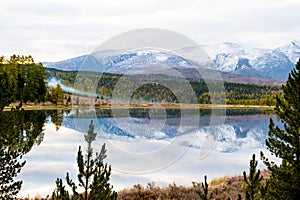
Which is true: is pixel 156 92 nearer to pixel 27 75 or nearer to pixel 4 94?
pixel 27 75

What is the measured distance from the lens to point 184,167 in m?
23.6

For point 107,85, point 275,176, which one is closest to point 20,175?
point 275,176

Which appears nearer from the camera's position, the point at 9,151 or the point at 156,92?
the point at 9,151

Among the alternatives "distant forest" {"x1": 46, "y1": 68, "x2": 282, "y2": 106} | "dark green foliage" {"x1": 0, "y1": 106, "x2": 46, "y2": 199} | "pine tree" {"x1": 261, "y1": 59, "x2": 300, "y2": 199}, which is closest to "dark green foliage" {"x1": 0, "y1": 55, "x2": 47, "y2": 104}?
"distant forest" {"x1": 46, "y1": 68, "x2": 282, "y2": 106}

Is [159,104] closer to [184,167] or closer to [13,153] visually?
[184,167]

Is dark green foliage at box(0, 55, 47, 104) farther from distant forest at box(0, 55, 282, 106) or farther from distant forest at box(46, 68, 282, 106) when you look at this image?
distant forest at box(46, 68, 282, 106)

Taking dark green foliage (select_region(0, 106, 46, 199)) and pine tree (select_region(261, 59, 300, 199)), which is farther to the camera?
dark green foliage (select_region(0, 106, 46, 199))

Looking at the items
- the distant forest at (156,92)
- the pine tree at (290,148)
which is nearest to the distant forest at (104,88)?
the distant forest at (156,92)

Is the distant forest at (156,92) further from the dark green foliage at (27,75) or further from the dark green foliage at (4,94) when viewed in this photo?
the dark green foliage at (4,94)

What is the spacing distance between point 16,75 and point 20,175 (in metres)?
62.8

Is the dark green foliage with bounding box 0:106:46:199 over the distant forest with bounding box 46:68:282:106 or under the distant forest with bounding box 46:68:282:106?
under

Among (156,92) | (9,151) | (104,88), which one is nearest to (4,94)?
(9,151)

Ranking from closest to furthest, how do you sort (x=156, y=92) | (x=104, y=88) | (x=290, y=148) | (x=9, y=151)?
(x=290, y=148) → (x=9, y=151) → (x=104, y=88) → (x=156, y=92)

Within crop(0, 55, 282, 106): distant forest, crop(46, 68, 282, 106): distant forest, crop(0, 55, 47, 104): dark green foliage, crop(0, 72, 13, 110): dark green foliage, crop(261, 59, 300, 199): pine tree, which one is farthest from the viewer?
crop(46, 68, 282, 106): distant forest
